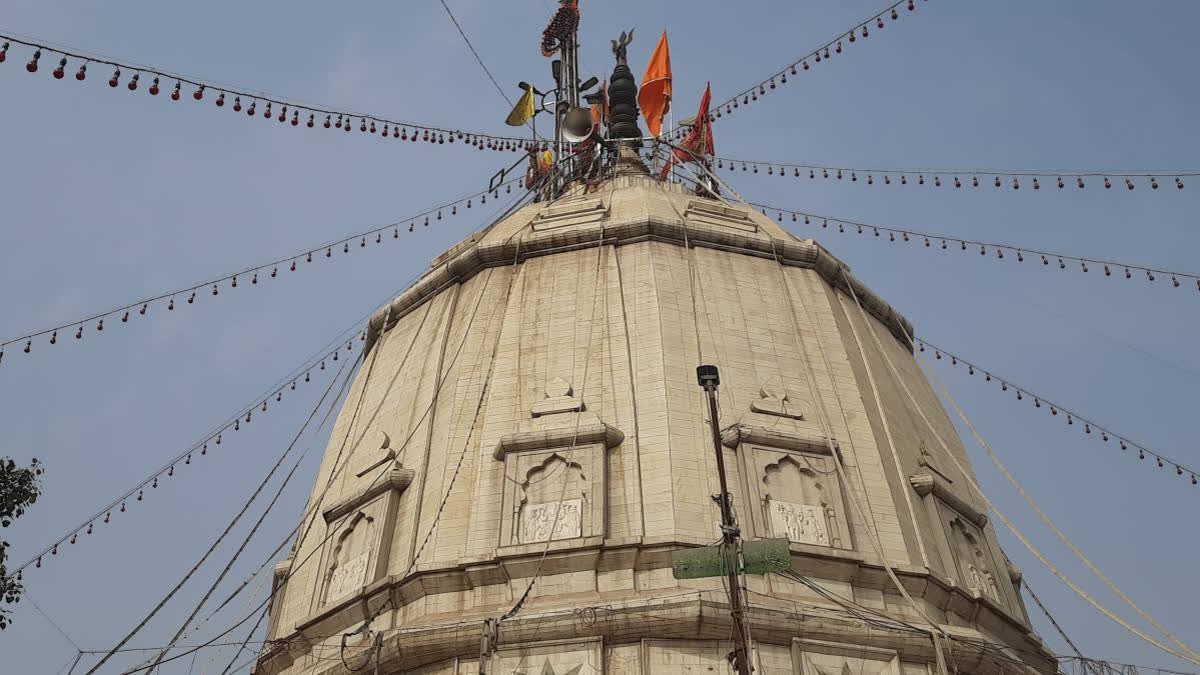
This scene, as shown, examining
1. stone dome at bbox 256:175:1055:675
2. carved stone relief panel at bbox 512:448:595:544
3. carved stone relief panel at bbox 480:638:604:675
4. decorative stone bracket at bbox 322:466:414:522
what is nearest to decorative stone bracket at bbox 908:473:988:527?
stone dome at bbox 256:175:1055:675

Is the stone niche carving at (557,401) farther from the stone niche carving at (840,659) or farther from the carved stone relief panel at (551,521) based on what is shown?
the stone niche carving at (840,659)

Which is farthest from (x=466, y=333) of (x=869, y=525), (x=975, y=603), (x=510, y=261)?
(x=975, y=603)

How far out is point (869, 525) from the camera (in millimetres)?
20172

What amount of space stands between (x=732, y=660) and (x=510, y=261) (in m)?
11.7

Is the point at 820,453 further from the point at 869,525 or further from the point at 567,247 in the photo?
the point at 567,247

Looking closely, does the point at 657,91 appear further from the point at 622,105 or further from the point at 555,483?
the point at 555,483

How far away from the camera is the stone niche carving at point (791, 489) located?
64.8 ft

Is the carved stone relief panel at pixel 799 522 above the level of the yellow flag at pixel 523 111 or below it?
below

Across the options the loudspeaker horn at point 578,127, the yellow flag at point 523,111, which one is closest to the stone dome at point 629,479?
the loudspeaker horn at point 578,127

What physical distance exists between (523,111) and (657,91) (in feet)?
13.8

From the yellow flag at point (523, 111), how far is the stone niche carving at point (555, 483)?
17.5 meters

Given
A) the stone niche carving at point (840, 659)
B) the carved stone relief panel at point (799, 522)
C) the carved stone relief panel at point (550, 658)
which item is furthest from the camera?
the carved stone relief panel at point (799, 522)

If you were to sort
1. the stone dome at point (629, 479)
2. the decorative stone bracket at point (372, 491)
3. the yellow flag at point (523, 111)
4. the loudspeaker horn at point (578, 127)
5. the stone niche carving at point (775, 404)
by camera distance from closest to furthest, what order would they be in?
1. the stone dome at point (629, 479)
2. the decorative stone bracket at point (372, 491)
3. the stone niche carving at point (775, 404)
4. the loudspeaker horn at point (578, 127)
5. the yellow flag at point (523, 111)

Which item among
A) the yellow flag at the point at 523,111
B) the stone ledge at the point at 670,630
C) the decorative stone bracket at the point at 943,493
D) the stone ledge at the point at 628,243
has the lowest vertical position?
the stone ledge at the point at 670,630
